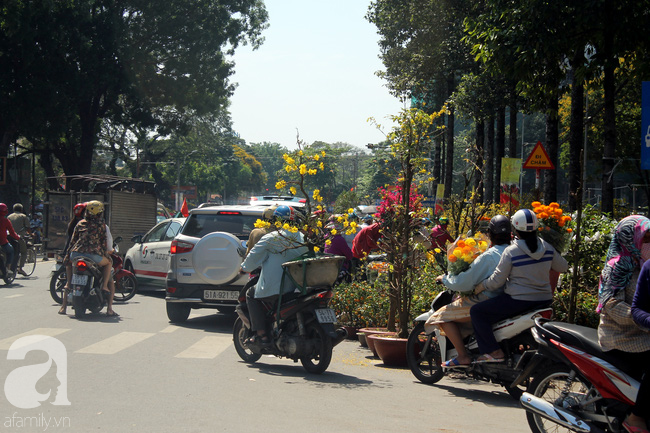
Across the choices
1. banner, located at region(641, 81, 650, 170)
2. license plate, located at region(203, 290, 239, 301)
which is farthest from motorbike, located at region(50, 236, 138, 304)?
banner, located at region(641, 81, 650, 170)

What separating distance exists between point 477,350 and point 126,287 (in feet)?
33.3

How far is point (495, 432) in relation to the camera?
5805 millimetres

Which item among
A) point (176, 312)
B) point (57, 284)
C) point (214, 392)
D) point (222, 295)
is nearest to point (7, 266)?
point (57, 284)

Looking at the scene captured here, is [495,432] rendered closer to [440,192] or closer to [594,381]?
[594,381]

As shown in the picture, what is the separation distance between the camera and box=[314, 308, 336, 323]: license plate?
7.96 meters

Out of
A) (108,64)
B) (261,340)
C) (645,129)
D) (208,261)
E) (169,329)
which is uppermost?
(108,64)

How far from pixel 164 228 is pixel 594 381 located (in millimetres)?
12772

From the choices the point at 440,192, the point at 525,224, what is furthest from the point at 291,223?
the point at 440,192

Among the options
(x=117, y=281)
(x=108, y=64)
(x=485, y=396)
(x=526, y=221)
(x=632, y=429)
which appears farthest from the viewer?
(x=108, y=64)

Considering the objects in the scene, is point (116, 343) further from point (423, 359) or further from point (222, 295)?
point (423, 359)

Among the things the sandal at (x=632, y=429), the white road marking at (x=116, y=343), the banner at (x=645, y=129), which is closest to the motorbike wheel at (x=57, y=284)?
the white road marking at (x=116, y=343)

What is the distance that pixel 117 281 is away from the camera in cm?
1497

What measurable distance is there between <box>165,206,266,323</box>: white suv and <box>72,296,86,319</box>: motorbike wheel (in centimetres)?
144

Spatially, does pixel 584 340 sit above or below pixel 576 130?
below
